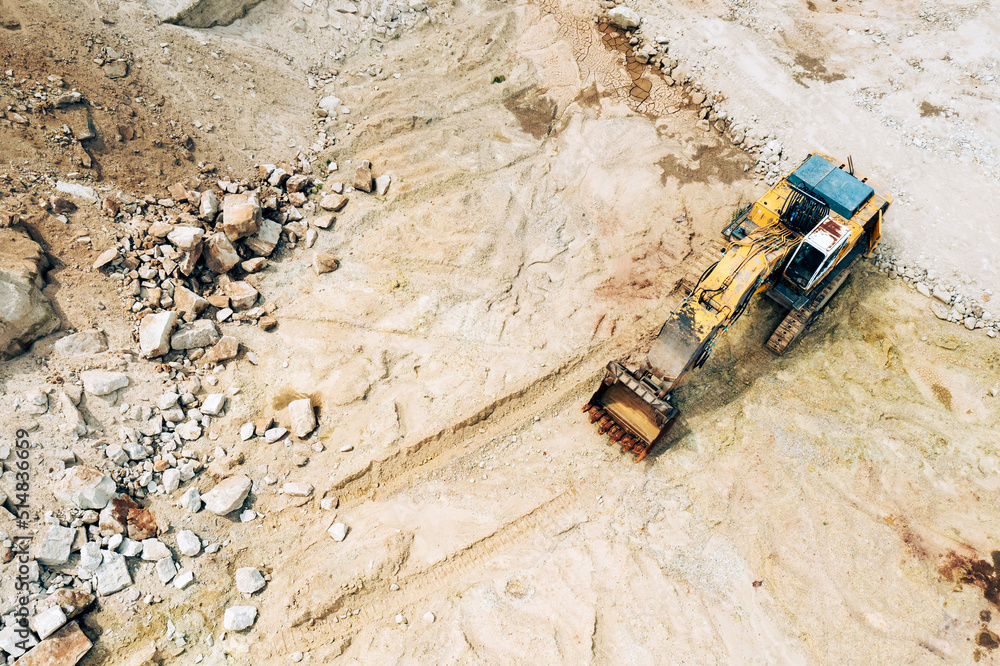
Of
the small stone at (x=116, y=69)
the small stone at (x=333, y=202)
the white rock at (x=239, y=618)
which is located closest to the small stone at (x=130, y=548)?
the white rock at (x=239, y=618)

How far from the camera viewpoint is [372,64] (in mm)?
12781

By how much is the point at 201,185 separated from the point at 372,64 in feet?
15.9

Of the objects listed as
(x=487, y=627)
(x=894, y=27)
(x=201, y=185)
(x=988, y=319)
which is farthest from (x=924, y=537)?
(x=201, y=185)

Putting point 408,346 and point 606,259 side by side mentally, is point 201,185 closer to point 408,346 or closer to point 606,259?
point 408,346

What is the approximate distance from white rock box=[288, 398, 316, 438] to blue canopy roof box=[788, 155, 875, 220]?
26.7 feet

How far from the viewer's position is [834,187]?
8.99m

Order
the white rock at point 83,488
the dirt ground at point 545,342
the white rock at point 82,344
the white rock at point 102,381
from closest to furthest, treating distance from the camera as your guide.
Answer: the white rock at point 83,488 → the dirt ground at point 545,342 → the white rock at point 102,381 → the white rock at point 82,344

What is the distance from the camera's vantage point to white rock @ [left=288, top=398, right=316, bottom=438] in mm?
8492

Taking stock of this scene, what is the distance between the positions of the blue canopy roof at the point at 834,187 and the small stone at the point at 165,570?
10.3 m

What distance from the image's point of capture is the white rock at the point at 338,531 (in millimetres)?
7824

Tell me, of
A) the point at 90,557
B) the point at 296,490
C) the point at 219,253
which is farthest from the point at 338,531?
the point at 219,253

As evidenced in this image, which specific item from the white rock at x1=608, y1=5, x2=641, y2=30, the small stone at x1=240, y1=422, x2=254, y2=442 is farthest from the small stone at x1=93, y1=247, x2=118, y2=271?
the white rock at x1=608, y1=5, x2=641, y2=30

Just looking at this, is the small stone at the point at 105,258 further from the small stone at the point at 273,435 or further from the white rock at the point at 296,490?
the white rock at the point at 296,490

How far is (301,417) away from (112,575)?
113 inches
